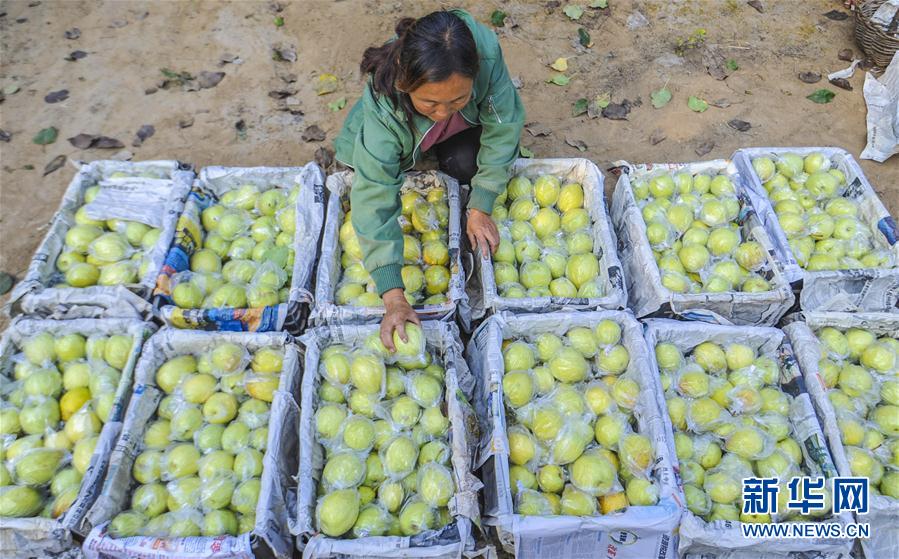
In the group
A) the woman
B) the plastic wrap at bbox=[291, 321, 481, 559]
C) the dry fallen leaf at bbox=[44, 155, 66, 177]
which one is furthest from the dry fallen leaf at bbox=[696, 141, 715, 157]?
the dry fallen leaf at bbox=[44, 155, 66, 177]

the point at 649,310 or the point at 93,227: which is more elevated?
the point at 93,227

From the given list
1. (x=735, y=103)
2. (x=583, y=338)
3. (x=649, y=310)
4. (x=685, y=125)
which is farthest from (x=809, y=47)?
(x=583, y=338)

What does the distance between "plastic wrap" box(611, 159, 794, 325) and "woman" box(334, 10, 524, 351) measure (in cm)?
86

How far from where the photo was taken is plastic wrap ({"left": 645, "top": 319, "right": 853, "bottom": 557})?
2.30 meters

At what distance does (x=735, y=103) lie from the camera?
16.7 ft

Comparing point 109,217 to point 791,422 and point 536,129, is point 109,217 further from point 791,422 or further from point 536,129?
point 791,422

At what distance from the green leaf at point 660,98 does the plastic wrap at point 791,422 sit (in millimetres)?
2824

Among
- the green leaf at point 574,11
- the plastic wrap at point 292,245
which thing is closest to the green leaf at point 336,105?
the plastic wrap at point 292,245

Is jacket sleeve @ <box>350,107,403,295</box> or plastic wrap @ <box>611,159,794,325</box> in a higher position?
jacket sleeve @ <box>350,107,403,295</box>

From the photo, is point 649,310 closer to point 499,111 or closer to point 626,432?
point 626,432

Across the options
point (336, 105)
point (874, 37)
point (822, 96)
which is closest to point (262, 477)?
point (336, 105)

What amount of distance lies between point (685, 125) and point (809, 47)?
1.99 meters

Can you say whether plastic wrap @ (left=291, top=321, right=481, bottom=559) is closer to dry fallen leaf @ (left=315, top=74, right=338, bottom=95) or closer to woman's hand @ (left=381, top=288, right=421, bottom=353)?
woman's hand @ (left=381, top=288, right=421, bottom=353)

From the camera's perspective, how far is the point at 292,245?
3342 mm
